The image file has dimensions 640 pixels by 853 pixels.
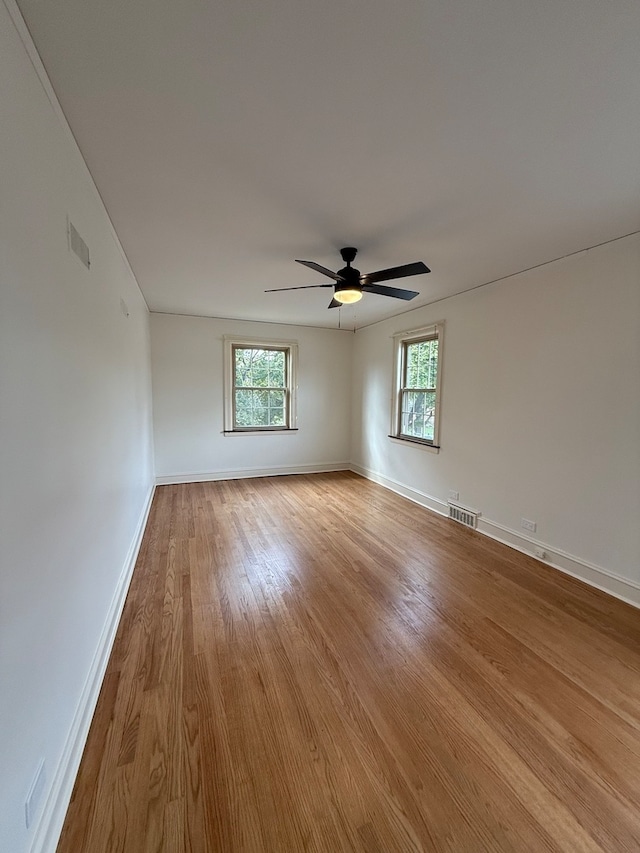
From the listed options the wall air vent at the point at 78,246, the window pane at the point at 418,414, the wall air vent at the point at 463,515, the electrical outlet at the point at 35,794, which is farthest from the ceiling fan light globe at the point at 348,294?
the electrical outlet at the point at 35,794

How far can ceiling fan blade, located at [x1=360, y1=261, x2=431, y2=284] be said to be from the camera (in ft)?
7.87

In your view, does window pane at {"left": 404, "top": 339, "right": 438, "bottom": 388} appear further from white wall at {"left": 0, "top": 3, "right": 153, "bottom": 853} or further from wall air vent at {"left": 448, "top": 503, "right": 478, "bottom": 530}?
white wall at {"left": 0, "top": 3, "right": 153, "bottom": 853}

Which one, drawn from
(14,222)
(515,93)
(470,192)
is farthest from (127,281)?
(515,93)

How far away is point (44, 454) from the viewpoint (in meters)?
1.16

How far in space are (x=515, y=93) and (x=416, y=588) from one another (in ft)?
9.06

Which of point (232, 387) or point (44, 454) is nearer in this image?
point (44, 454)

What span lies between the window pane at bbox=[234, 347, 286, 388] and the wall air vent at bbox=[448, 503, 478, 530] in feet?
10.8

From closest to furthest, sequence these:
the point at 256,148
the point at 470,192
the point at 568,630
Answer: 1. the point at 256,148
2. the point at 470,192
3. the point at 568,630

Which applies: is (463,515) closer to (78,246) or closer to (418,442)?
(418,442)

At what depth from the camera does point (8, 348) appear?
0.95m

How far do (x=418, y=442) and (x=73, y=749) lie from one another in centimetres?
414

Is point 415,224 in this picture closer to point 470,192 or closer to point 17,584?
point 470,192

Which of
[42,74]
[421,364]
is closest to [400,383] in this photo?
[421,364]

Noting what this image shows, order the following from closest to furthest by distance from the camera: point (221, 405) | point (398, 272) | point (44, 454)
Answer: point (44, 454) < point (398, 272) < point (221, 405)
